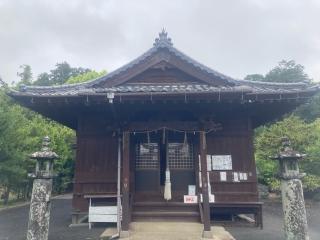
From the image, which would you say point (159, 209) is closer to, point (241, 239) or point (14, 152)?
point (241, 239)

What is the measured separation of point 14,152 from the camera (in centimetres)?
1653

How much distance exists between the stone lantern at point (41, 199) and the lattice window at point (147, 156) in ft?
13.3

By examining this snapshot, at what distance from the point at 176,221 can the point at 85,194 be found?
3530mm

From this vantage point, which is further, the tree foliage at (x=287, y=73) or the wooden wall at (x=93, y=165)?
the tree foliage at (x=287, y=73)

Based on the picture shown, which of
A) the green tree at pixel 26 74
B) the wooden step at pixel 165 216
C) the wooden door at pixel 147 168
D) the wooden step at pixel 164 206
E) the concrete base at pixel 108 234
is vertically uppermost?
the green tree at pixel 26 74

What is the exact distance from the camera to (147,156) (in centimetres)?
1075

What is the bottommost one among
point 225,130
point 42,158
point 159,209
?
point 159,209

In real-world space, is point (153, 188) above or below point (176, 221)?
above

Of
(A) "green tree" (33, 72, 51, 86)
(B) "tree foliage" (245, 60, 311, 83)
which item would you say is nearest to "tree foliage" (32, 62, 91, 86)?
(A) "green tree" (33, 72, 51, 86)

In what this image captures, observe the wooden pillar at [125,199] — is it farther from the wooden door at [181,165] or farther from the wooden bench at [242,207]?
the wooden bench at [242,207]

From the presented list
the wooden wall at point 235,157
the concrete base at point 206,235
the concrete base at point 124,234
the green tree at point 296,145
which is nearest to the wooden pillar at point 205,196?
the concrete base at point 206,235

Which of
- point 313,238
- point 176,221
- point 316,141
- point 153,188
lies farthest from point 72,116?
point 316,141

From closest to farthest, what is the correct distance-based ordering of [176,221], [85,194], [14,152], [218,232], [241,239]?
[241,239] → [218,232] → [176,221] → [85,194] → [14,152]

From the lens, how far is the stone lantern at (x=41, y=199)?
6770mm
